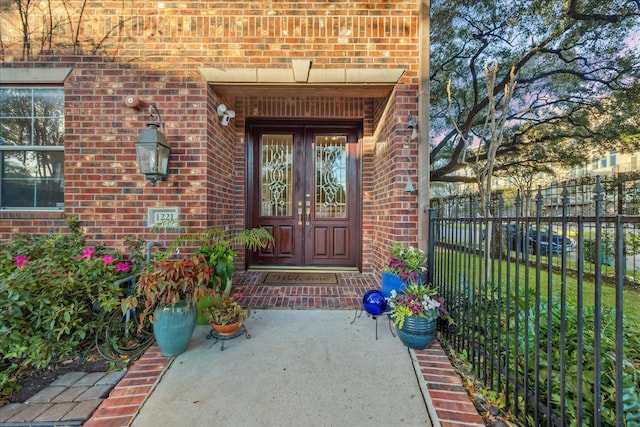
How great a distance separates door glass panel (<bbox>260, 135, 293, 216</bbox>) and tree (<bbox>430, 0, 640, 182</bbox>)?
8.86ft

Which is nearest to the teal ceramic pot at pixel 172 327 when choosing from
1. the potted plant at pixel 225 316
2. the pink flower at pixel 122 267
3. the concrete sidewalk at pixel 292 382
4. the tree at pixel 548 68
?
the concrete sidewalk at pixel 292 382

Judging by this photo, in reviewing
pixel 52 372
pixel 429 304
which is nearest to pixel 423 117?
pixel 429 304

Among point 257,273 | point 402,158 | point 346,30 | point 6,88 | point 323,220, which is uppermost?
point 346,30

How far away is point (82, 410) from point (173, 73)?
3.01 meters

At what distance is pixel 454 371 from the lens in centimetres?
195

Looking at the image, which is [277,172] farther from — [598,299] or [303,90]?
[598,299]

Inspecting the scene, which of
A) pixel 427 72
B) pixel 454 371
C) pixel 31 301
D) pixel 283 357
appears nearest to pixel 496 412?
pixel 454 371

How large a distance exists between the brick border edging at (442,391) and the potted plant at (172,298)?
1.68 meters

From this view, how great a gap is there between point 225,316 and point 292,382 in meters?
0.81

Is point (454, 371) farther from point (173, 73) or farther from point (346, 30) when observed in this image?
point (173, 73)

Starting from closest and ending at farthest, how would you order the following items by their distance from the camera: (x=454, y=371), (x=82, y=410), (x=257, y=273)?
1. (x=82, y=410)
2. (x=454, y=371)
3. (x=257, y=273)

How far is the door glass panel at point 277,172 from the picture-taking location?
4.30 metres

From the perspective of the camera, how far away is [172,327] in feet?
6.75

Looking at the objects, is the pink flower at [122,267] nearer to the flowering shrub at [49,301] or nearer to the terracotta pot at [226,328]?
the flowering shrub at [49,301]
